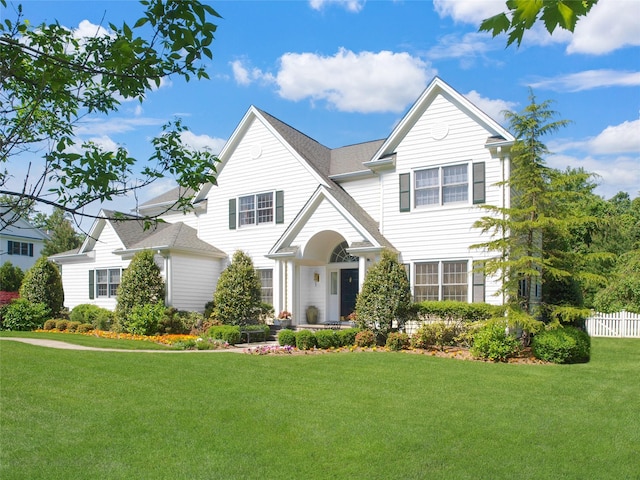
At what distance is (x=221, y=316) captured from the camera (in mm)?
19562

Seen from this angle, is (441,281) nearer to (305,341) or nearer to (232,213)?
(305,341)

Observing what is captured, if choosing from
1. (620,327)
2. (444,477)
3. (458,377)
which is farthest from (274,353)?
(620,327)

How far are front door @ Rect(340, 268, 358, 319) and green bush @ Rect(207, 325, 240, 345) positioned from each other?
4.90 m

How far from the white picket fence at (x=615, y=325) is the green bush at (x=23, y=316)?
79.4 feet

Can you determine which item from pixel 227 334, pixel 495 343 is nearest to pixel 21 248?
pixel 227 334

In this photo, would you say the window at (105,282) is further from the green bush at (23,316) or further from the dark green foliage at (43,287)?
the green bush at (23,316)

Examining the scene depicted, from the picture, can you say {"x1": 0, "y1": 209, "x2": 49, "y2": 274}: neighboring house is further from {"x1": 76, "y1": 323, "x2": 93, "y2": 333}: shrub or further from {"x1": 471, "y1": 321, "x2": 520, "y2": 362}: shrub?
{"x1": 471, "y1": 321, "x2": 520, "y2": 362}: shrub

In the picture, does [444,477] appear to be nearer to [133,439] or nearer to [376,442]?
[376,442]

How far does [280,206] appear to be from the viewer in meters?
21.5

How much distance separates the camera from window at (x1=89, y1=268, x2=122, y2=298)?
2469 cm

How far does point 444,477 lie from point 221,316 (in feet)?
48.7

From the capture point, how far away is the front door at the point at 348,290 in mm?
20562

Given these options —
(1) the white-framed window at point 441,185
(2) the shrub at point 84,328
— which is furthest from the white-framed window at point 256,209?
(2) the shrub at point 84,328

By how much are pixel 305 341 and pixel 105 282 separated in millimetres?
14021
